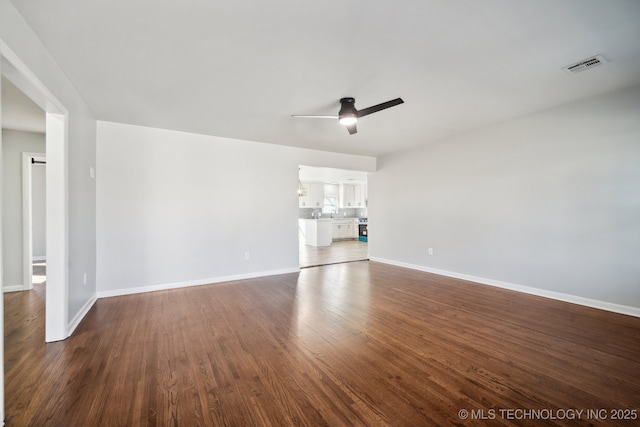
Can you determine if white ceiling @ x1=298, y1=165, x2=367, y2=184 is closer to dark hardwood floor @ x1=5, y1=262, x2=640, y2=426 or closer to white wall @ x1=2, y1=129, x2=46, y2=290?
dark hardwood floor @ x1=5, y1=262, x2=640, y2=426

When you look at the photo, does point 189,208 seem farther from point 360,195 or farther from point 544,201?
point 360,195

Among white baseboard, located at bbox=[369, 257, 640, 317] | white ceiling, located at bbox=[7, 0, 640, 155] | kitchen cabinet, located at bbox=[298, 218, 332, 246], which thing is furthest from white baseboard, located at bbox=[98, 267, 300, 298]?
kitchen cabinet, located at bbox=[298, 218, 332, 246]

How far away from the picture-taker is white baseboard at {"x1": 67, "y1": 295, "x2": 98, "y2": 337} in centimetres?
267

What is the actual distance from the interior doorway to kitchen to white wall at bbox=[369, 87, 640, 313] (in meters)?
3.25

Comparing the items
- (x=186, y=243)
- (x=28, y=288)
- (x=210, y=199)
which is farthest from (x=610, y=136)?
(x=28, y=288)

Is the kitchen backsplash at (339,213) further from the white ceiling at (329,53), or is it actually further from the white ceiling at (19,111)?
the white ceiling at (19,111)

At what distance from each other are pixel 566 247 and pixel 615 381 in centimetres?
207

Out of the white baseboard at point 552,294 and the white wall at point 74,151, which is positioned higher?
the white wall at point 74,151

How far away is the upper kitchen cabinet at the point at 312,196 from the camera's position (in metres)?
10.4

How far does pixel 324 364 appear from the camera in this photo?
6.97 ft

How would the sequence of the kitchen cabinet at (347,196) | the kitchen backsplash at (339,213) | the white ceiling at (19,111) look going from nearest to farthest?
1. the white ceiling at (19,111)
2. the kitchen backsplash at (339,213)
3. the kitchen cabinet at (347,196)

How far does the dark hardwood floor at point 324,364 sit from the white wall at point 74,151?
451 millimetres

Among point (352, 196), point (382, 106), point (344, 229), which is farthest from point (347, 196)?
point (382, 106)

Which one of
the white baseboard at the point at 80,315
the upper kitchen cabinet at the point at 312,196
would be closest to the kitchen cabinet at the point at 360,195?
the upper kitchen cabinet at the point at 312,196
